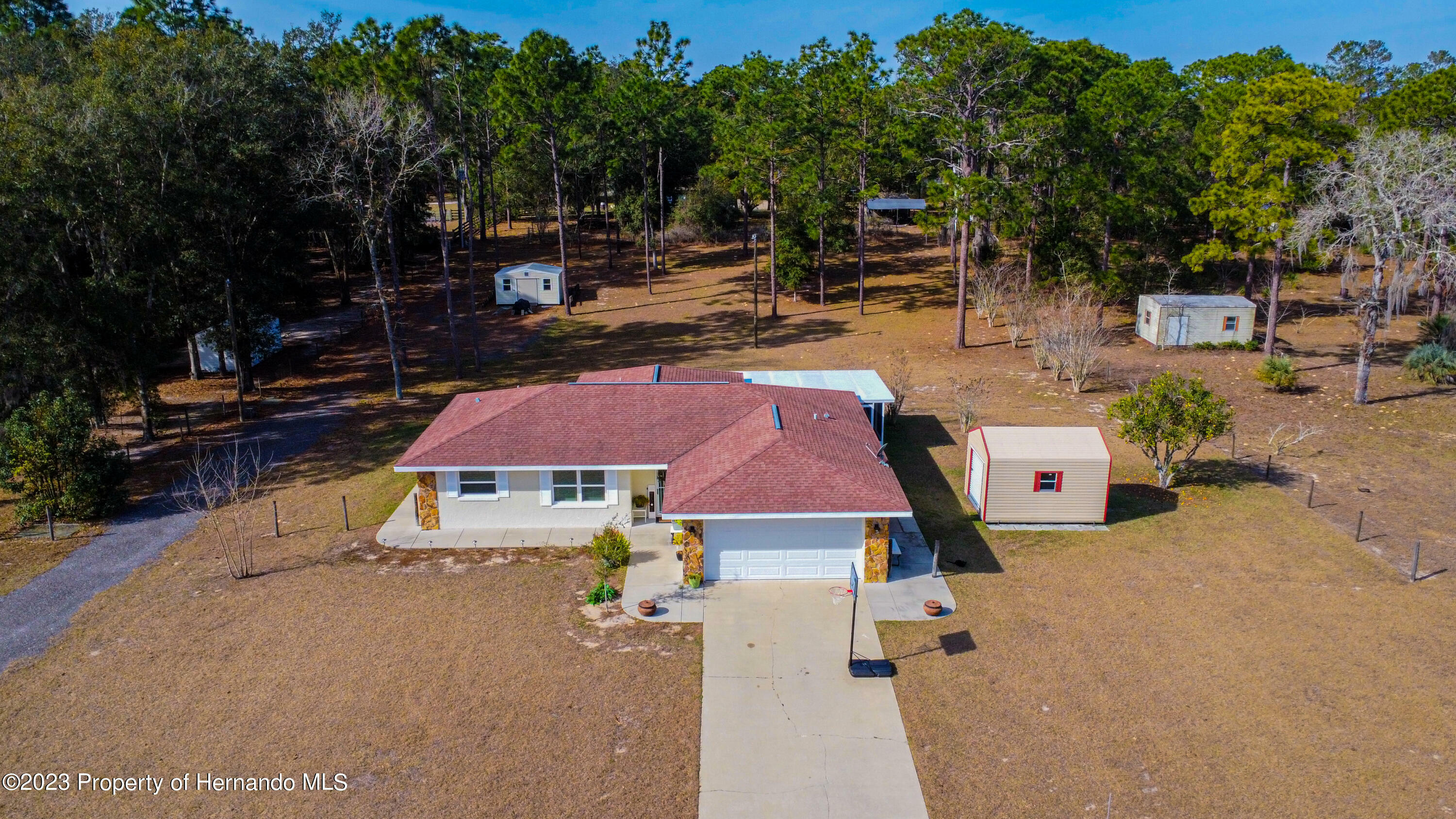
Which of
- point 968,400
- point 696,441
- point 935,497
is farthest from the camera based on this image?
point 968,400

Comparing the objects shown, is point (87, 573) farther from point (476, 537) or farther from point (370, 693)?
point (370, 693)

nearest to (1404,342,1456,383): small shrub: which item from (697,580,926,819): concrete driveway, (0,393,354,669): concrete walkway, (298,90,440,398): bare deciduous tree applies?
(697,580,926,819): concrete driveway

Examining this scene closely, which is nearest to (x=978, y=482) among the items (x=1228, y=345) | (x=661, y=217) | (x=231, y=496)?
(x=231, y=496)

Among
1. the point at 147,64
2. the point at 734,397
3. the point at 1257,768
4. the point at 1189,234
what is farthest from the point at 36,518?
the point at 1189,234

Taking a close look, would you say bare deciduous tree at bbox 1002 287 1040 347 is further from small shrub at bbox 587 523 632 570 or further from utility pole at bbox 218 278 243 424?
utility pole at bbox 218 278 243 424

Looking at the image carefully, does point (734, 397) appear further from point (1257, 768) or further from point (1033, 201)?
point (1033, 201)
